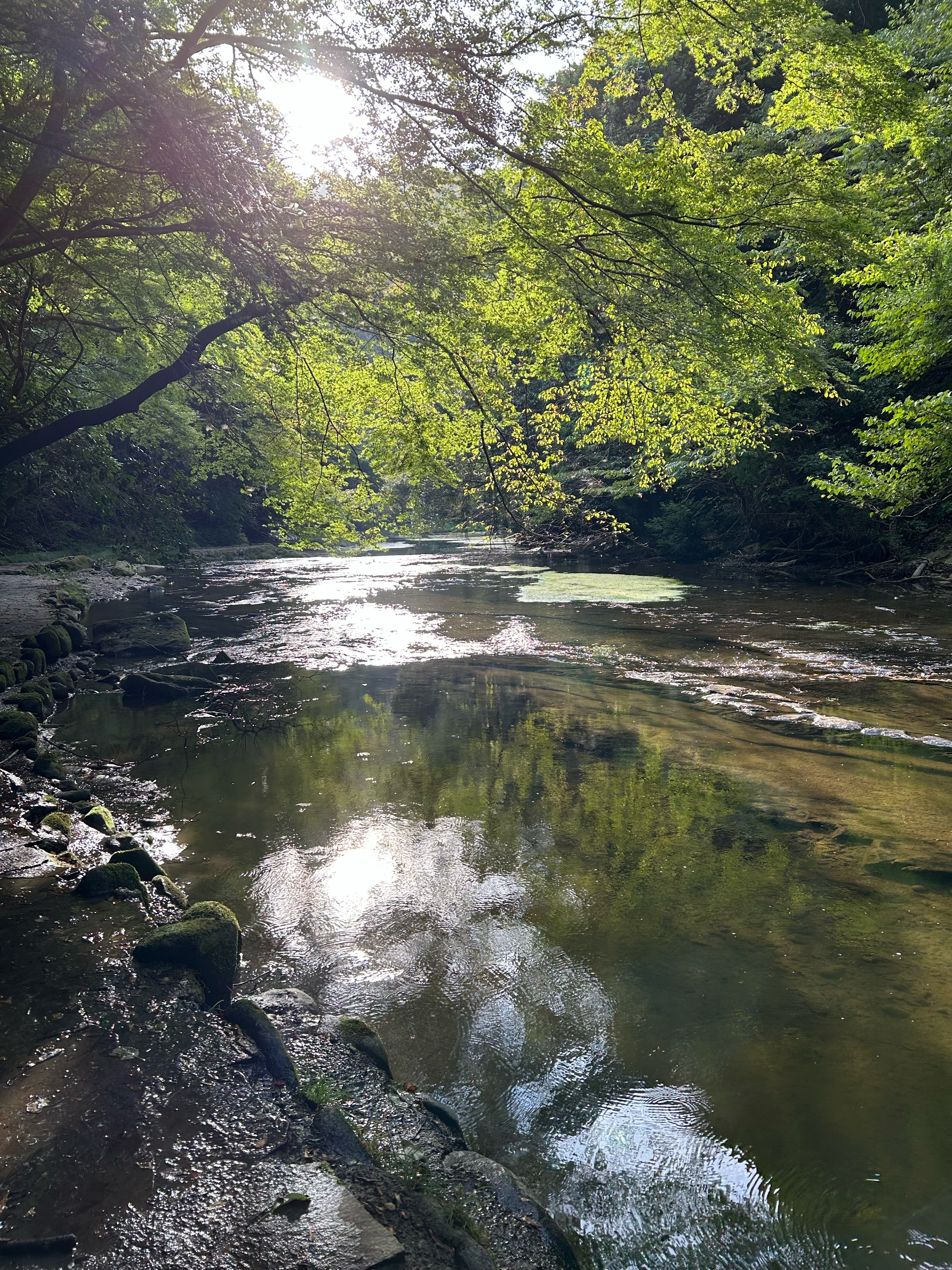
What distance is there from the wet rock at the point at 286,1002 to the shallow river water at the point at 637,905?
0.90ft

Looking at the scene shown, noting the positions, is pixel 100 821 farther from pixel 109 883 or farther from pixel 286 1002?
pixel 286 1002

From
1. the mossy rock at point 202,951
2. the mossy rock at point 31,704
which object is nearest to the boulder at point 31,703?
the mossy rock at point 31,704

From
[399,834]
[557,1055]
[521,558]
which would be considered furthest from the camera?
[521,558]

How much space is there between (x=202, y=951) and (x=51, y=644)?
11.4 meters

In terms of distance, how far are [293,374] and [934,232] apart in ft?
36.0

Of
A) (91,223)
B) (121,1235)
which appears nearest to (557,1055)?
→ (121,1235)

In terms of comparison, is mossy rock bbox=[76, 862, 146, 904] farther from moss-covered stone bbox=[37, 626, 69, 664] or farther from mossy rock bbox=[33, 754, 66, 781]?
moss-covered stone bbox=[37, 626, 69, 664]

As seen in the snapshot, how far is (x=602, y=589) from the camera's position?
21172 millimetres

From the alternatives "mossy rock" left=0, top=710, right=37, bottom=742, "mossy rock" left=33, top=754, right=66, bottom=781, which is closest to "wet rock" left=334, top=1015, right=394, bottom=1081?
"mossy rock" left=33, top=754, right=66, bottom=781

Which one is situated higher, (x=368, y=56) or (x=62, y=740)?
(x=368, y=56)

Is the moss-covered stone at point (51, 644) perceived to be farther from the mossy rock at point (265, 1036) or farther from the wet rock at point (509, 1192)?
the wet rock at point (509, 1192)

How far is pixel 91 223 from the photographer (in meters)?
5.77

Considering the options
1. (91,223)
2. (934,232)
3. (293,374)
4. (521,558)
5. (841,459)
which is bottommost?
(521,558)

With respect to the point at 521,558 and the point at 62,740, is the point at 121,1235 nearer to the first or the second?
the point at 62,740
